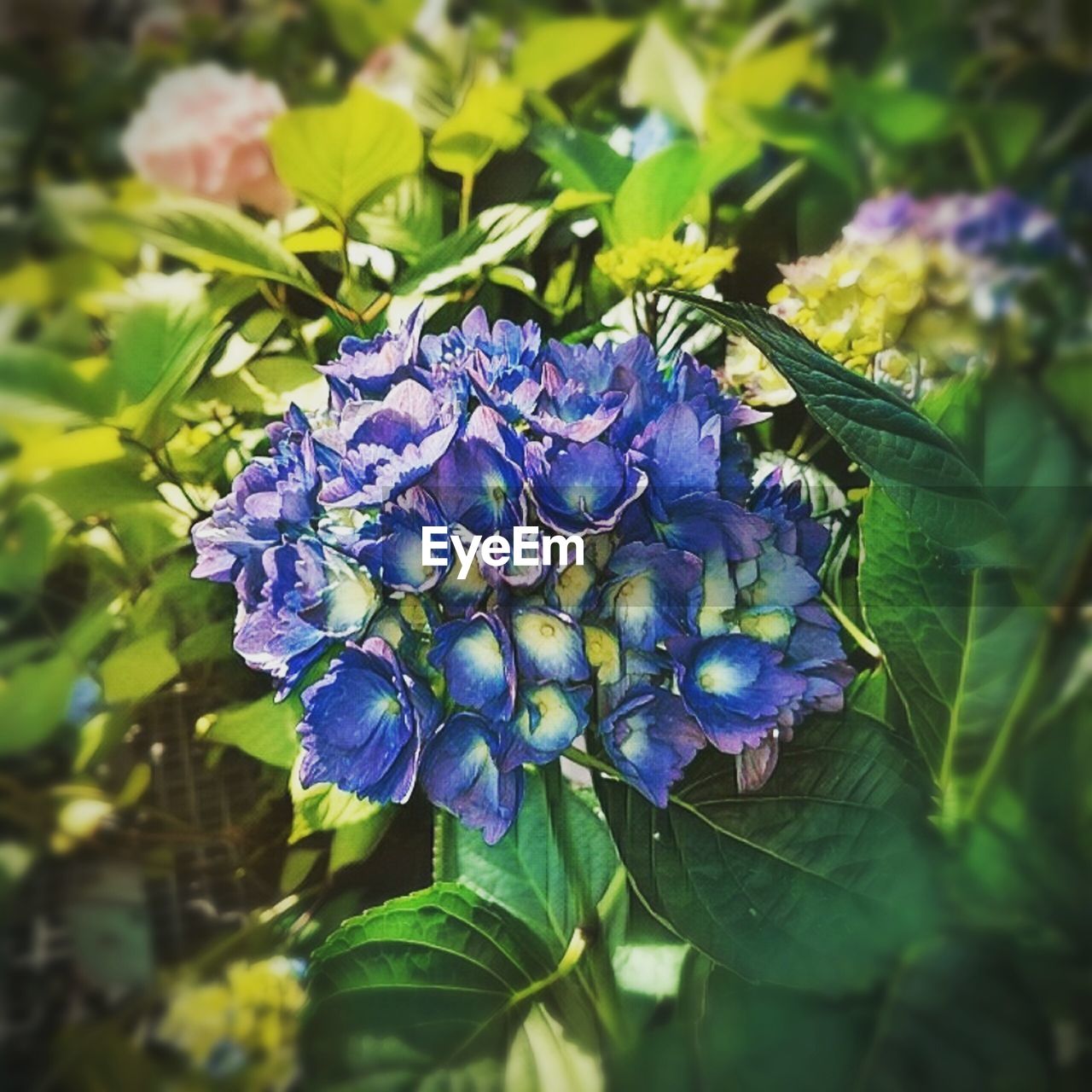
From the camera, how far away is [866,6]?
470 mm

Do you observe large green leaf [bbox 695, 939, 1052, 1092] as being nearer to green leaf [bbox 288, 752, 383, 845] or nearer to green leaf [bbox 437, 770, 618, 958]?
green leaf [bbox 437, 770, 618, 958]

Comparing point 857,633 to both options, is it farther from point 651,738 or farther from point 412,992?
point 412,992

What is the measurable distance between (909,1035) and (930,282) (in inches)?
14.0

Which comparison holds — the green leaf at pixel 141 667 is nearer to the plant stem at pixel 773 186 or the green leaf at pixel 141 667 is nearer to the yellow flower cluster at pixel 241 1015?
the yellow flower cluster at pixel 241 1015

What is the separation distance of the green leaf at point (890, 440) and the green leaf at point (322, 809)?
277mm

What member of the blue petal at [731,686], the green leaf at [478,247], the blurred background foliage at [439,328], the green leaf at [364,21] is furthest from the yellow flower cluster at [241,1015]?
the green leaf at [364,21]

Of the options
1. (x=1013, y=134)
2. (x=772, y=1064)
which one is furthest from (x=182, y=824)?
(x=1013, y=134)

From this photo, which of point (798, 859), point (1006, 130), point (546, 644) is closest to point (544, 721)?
point (546, 644)

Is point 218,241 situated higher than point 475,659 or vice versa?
point 218,241

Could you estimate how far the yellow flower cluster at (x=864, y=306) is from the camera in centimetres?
48

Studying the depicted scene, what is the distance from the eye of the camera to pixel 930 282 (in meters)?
0.50

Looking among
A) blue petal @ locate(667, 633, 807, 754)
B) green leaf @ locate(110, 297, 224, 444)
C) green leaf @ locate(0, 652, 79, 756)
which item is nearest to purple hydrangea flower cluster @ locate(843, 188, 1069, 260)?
blue petal @ locate(667, 633, 807, 754)

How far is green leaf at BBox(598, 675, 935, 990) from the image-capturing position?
0.45 metres

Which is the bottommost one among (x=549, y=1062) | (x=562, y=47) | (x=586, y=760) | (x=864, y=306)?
(x=549, y=1062)
